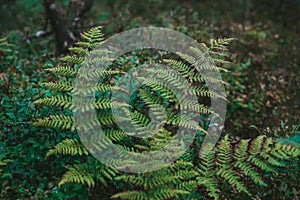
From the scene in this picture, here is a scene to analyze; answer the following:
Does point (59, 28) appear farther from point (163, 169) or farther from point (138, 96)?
point (163, 169)

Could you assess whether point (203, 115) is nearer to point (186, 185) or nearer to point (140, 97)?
point (140, 97)

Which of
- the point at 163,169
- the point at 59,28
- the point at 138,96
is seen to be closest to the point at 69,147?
the point at 163,169

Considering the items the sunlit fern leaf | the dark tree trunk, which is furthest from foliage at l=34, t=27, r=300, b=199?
the dark tree trunk

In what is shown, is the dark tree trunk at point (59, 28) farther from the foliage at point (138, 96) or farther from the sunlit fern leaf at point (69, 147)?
the sunlit fern leaf at point (69, 147)

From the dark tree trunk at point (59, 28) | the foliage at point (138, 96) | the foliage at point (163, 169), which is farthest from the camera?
the dark tree trunk at point (59, 28)

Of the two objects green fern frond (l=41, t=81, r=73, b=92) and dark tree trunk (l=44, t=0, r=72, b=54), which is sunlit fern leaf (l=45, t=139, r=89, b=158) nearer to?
green fern frond (l=41, t=81, r=73, b=92)

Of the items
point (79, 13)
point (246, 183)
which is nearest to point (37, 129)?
point (246, 183)

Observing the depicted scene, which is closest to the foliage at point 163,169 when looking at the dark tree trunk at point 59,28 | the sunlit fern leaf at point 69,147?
the sunlit fern leaf at point 69,147

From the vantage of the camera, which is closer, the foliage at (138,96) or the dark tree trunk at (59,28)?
the foliage at (138,96)

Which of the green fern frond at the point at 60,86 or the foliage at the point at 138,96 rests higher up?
the green fern frond at the point at 60,86

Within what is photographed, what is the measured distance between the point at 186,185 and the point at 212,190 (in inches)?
8.6

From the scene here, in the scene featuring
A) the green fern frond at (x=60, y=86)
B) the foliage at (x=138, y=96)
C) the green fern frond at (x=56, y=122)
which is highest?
the green fern frond at (x=60, y=86)

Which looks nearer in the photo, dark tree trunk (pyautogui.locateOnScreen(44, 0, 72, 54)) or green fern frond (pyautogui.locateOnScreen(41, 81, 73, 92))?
green fern frond (pyautogui.locateOnScreen(41, 81, 73, 92))

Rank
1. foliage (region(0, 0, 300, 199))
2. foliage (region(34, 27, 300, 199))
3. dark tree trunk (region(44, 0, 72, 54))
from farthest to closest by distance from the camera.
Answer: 1. dark tree trunk (region(44, 0, 72, 54))
2. foliage (region(0, 0, 300, 199))
3. foliage (region(34, 27, 300, 199))
